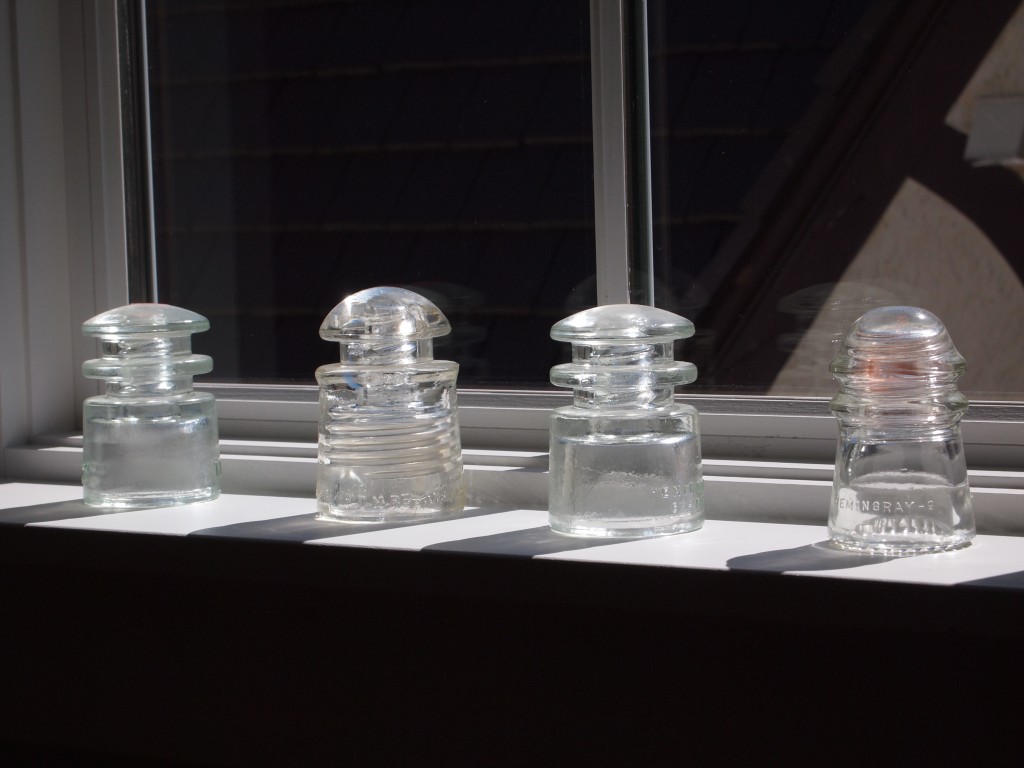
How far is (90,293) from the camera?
4.93 ft

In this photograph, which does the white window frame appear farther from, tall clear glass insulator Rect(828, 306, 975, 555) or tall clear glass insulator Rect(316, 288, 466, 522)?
tall clear glass insulator Rect(828, 306, 975, 555)

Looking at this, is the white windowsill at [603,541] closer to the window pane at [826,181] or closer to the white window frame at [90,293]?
the white window frame at [90,293]

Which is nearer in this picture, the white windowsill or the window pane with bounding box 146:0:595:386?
the white windowsill

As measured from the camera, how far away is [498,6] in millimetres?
1342

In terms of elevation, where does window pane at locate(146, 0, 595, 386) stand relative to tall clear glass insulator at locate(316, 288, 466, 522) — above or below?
above

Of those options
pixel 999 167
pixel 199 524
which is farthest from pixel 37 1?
pixel 999 167

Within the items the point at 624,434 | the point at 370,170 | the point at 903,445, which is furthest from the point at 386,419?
the point at 903,445

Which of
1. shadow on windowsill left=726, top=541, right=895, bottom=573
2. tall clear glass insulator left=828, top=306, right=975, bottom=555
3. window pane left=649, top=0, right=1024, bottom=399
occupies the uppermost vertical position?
window pane left=649, top=0, right=1024, bottom=399

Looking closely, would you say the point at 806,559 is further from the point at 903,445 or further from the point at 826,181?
the point at 826,181

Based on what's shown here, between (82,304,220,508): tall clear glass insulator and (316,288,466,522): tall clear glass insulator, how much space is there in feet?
0.55

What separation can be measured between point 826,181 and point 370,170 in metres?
0.55

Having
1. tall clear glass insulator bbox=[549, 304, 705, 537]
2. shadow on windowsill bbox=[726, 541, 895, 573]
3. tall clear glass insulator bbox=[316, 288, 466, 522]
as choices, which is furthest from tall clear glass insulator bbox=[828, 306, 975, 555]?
tall clear glass insulator bbox=[316, 288, 466, 522]

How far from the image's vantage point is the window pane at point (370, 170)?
1.33m

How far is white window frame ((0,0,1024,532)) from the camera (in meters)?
1.25
